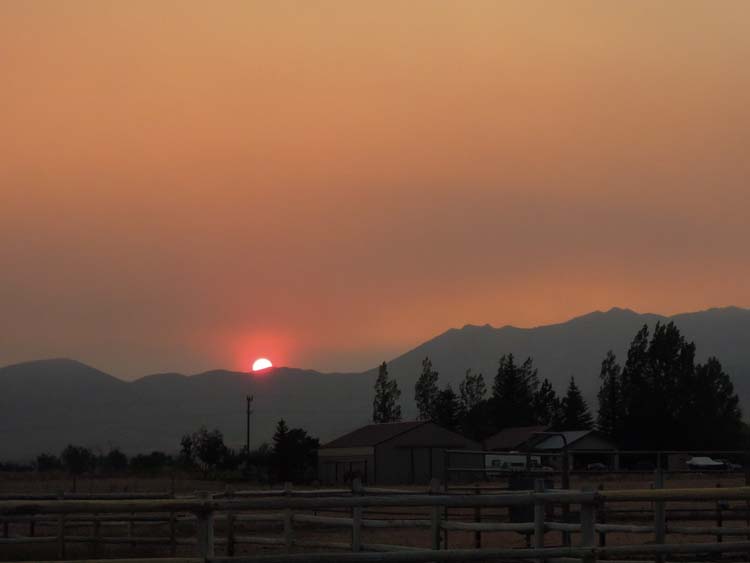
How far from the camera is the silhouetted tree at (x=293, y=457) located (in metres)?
86.8

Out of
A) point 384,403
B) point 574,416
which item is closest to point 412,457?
point 574,416

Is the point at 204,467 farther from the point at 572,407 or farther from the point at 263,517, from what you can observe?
the point at 263,517

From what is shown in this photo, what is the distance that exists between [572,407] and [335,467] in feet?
131

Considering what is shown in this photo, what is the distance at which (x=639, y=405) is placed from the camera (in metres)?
101

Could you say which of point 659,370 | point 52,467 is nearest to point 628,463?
point 659,370

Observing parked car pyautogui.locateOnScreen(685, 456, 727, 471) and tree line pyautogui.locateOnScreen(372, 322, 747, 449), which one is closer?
parked car pyautogui.locateOnScreen(685, 456, 727, 471)

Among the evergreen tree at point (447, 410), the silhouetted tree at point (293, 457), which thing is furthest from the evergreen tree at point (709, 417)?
the silhouetted tree at point (293, 457)

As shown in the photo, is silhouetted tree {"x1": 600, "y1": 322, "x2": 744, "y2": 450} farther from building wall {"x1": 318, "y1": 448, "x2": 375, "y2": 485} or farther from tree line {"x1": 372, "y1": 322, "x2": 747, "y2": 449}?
building wall {"x1": 318, "y1": 448, "x2": 375, "y2": 485}

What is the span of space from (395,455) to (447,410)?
42.3 metres

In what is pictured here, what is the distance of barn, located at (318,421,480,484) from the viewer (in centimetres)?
8931

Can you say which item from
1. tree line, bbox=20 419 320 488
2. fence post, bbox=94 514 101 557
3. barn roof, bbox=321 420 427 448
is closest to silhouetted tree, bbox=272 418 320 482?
tree line, bbox=20 419 320 488

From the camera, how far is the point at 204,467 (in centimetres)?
10538

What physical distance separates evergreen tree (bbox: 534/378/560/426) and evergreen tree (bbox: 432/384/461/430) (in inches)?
351

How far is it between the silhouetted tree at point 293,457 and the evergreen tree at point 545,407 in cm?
3730
